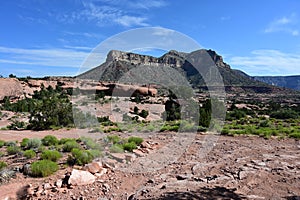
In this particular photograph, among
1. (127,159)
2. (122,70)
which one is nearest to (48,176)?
(127,159)

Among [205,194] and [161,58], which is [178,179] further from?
[161,58]

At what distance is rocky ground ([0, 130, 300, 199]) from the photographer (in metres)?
6.26

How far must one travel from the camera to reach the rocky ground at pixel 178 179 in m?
6.26

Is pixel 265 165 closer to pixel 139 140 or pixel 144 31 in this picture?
pixel 139 140

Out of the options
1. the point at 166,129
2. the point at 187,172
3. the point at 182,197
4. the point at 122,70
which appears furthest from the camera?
the point at 122,70

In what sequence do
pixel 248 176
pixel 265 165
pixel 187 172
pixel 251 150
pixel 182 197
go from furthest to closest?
pixel 251 150, pixel 265 165, pixel 187 172, pixel 248 176, pixel 182 197

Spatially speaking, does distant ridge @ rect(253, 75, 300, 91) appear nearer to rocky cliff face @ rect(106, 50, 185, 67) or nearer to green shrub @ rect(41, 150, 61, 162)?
rocky cliff face @ rect(106, 50, 185, 67)

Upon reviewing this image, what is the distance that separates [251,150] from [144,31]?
290 inches

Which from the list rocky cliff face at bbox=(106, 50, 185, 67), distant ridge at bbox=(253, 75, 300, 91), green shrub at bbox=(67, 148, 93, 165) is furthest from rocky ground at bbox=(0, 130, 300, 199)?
distant ridge at bbox=(253, 75, 300, 91)

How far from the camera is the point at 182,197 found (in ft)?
19.5

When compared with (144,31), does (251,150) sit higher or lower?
lower

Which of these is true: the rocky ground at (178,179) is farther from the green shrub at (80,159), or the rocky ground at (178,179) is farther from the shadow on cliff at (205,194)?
the green shrub at (80,159)

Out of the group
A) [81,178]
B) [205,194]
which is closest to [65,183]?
[81,178]

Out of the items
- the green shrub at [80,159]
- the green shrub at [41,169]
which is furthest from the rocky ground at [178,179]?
the green shrub at [80,159]
